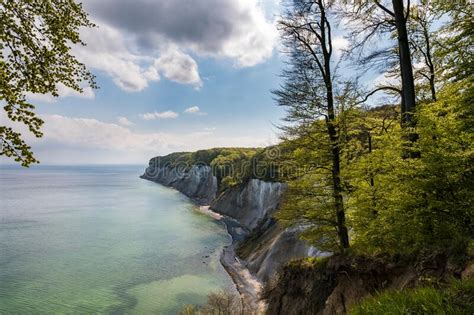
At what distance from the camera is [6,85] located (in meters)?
5.35

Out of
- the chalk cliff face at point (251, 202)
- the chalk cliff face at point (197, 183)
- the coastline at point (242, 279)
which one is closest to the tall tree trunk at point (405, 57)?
the coastline at point (242, 279)

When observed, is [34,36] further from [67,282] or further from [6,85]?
[67,282]

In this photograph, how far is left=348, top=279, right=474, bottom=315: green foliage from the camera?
4.38 m

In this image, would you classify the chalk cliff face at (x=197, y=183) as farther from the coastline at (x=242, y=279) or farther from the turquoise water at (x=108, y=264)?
the coastline at (x=242, y=279)

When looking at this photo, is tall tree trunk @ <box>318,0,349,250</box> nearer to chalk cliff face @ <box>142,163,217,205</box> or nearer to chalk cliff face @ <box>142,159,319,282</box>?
chalk cliff face @ <box>142,159,319,282</box>

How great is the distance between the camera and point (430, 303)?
4.60 meters

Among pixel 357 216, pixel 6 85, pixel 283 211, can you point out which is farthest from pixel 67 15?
pixel 357 216

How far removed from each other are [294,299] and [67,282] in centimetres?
3195

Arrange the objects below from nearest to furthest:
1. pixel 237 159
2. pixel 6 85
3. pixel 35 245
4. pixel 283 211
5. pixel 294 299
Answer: pixel 6 85, pixel 283 211, pixel 294 299, pixel 35 245, pixel 237 159

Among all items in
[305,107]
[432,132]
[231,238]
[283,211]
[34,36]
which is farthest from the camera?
[231,238]

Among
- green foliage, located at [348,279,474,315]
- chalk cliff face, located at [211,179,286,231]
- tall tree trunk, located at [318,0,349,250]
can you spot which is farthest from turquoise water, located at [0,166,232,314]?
green foliage, located at [348,279,474,315]

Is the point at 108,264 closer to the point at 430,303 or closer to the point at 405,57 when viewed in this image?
the point at 405,57

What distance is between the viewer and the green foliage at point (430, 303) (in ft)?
14.4

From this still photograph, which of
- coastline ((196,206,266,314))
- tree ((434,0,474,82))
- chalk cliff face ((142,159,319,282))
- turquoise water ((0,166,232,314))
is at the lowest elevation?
coastline ((196,206,266,314))
